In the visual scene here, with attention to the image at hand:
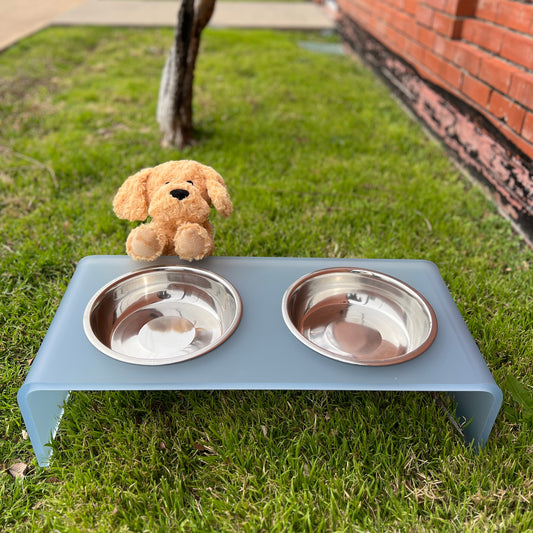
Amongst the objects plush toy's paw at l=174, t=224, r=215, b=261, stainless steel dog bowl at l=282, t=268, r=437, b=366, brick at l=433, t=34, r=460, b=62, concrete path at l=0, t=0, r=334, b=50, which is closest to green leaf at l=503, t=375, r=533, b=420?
stainless steel dog bowl at l=282, t=268, r=437, b=366

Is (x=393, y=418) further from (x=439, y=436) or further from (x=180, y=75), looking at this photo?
(x=180, y=75)

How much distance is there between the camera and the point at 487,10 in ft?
10.3

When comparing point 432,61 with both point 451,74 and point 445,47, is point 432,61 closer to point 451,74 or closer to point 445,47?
point 445,47

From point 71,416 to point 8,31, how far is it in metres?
7.13

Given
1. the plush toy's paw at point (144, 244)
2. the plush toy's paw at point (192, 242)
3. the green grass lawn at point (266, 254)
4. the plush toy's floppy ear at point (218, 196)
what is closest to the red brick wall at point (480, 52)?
the green grass lawn at point (266, 254)

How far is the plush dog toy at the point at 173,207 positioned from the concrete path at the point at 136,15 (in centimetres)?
584

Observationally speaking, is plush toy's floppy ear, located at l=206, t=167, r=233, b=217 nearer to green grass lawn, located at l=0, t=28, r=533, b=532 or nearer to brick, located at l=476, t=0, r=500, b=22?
green grass lawn, located at l=0, t=28, r=533, b=532

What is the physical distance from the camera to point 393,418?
68.3 inches

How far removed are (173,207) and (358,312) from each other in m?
0.82

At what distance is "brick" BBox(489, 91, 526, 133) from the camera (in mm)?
2673

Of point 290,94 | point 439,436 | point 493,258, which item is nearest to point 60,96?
point 290,94

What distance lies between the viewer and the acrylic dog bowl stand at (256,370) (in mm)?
1427

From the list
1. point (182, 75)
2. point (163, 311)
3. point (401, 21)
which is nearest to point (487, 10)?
point (401, 21)

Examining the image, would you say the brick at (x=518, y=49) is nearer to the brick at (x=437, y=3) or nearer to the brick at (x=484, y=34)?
the brick at (x=484, y=34)
